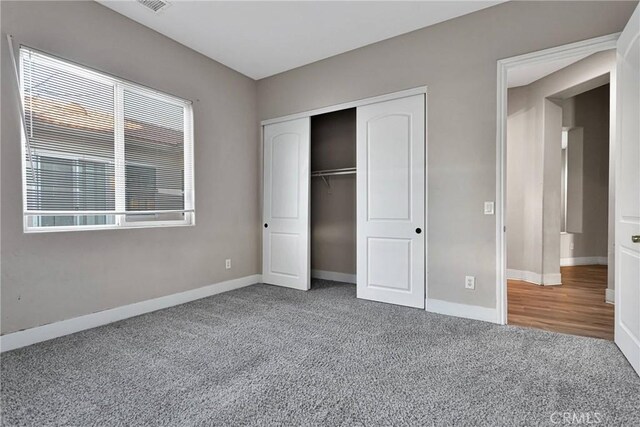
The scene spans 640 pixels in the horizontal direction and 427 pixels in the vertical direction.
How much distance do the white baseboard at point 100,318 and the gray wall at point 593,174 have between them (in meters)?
6.23

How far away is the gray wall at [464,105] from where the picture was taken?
2.77 m

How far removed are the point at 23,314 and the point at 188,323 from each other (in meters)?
1.20

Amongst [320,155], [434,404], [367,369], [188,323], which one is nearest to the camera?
[434,404]

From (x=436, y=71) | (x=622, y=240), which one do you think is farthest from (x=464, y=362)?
(x=436, y=71)

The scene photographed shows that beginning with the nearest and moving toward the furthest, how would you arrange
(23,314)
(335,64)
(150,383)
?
(150,383) < (23,314) < (335,64)

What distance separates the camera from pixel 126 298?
10.1 feet

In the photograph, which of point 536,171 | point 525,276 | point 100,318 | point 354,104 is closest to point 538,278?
point 525,276

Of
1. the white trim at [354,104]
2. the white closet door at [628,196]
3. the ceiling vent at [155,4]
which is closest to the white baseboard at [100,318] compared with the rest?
the white trim at [354,104]

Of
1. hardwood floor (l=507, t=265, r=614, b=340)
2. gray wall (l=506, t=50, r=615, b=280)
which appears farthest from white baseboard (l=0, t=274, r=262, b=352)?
gray wall (l=506, t=50, r=615, b=280)

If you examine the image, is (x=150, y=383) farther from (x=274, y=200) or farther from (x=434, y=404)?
(x=274, y=200)

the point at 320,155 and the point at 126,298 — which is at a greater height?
the point at 320,155

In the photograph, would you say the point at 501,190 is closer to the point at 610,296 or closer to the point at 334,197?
the point at 610,296

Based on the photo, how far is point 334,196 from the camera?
4.71 meters

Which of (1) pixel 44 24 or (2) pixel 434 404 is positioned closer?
(2) pixel 434 404
